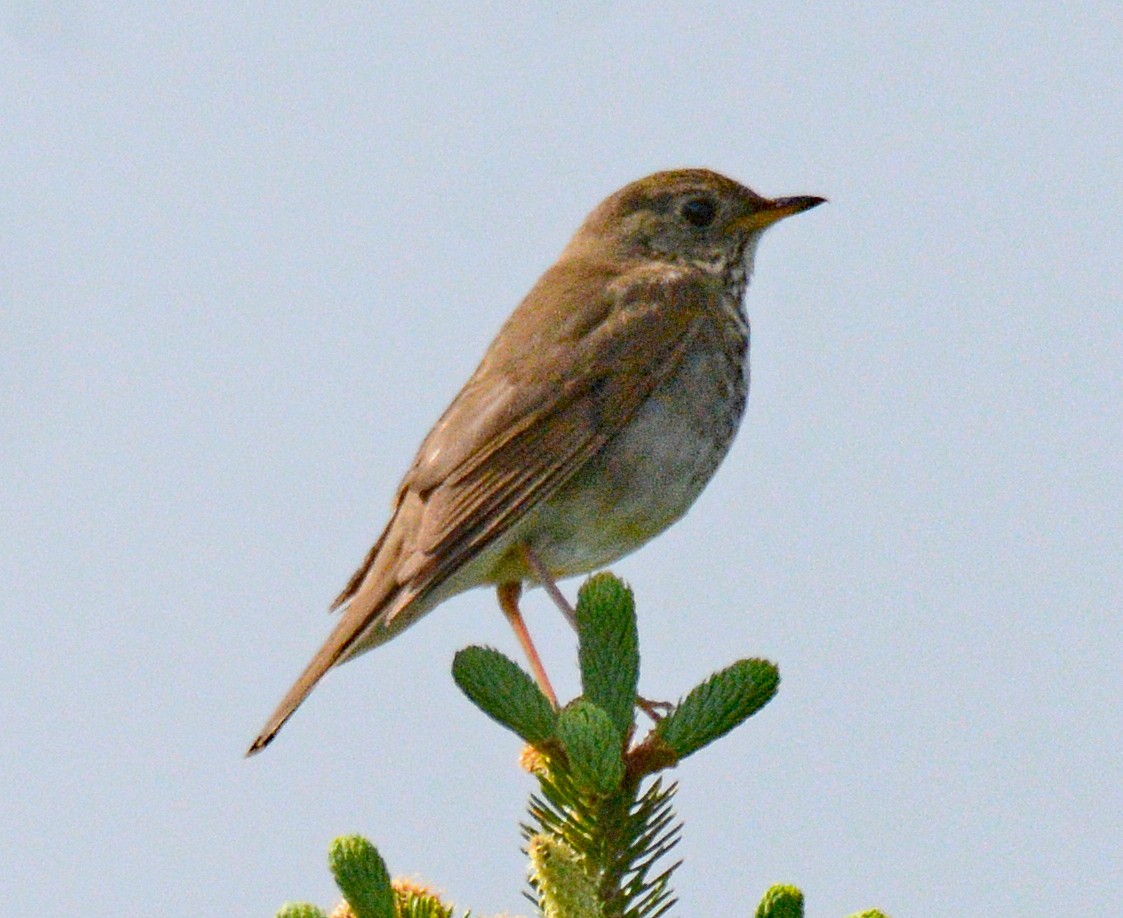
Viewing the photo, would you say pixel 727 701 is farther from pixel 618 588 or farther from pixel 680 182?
pixel 680 182

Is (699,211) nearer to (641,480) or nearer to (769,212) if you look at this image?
(769,212)

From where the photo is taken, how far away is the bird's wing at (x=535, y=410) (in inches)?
219

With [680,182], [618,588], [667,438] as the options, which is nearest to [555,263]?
[680,182]

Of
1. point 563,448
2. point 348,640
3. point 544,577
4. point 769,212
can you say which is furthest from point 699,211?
point 348,640

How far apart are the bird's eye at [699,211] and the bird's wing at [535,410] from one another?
1.99ft

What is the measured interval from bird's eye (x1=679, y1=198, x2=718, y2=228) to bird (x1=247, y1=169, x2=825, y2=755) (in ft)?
1.42

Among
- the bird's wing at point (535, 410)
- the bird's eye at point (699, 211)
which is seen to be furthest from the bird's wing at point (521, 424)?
the bird's eye at point (699, 211)

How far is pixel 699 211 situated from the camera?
286 inches

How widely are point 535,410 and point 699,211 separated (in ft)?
5.74

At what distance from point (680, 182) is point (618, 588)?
12.9ft

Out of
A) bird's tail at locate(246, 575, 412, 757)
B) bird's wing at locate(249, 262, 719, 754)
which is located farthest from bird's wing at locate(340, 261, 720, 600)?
bird's tail at locate(246, 575, 412, 757)

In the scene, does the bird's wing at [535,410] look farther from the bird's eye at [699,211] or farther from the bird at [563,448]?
the bird's eye at [699,211]

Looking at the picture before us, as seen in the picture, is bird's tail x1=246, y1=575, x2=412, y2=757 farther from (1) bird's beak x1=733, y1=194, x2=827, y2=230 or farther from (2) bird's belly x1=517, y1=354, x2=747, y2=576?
(1) bird's beak x1=733, y1=194, x2=827, y2=230

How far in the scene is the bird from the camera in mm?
5516
